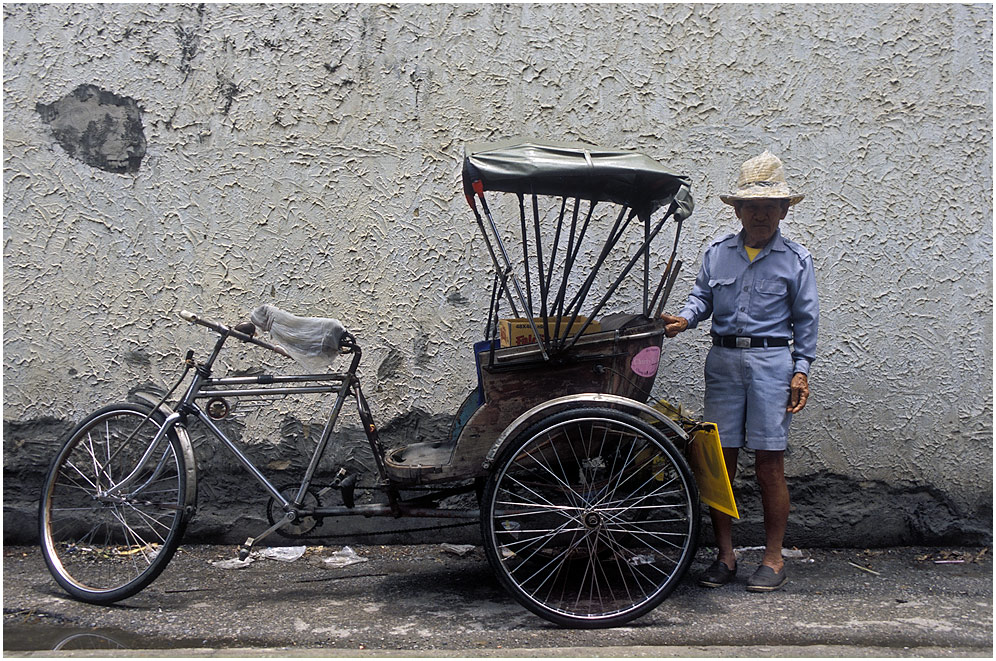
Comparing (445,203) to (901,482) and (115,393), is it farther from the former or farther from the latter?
(901,482)

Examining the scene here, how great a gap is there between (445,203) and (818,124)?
1.89 metres

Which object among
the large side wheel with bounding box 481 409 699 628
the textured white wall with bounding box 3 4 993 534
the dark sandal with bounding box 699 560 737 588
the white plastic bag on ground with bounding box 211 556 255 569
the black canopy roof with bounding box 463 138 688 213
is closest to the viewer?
the black canopy roof with bounding box 463 138 688 213

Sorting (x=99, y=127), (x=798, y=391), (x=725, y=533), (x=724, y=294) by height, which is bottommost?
(x=725, y=533)

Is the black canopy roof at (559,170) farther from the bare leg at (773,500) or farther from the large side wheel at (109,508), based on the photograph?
the large side wheel at (109,508)

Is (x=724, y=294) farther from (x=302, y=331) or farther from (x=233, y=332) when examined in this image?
(x=233, y=332)

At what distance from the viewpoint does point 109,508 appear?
3527 millimetres

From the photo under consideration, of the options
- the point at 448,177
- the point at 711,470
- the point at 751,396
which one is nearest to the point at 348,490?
the point at 711,470

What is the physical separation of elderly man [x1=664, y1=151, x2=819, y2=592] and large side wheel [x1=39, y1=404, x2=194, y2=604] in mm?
2260

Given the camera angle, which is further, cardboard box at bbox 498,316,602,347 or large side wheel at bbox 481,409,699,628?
cardboard box at bbox 498,316,602,347

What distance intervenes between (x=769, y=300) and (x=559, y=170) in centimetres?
117

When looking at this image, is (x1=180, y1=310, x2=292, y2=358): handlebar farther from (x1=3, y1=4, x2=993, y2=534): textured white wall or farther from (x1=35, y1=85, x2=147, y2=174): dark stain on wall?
(x1=35, y1=85, x2=147, y2=174): dark stain on wall

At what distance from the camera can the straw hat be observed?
349 cm

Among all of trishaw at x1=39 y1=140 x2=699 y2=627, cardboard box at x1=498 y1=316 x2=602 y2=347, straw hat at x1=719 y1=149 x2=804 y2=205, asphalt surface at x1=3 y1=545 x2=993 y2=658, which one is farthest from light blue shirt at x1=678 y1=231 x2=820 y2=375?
asphalt surface at x1=3 y1=545 x2=993 y2=658

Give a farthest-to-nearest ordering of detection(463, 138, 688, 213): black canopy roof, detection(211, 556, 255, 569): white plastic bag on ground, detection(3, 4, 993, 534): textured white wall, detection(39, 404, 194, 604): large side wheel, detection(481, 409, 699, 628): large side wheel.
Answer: detection(3, 4, 993, 534): textured white wall
detection(211, 556, 255, 569): white plastic bag on ground
detection(39, 404, 194, 604): large side wheel
detection(481, 409, 699, 628): large side wheel
detection(463, 138, 688, 213): black canopy roof
